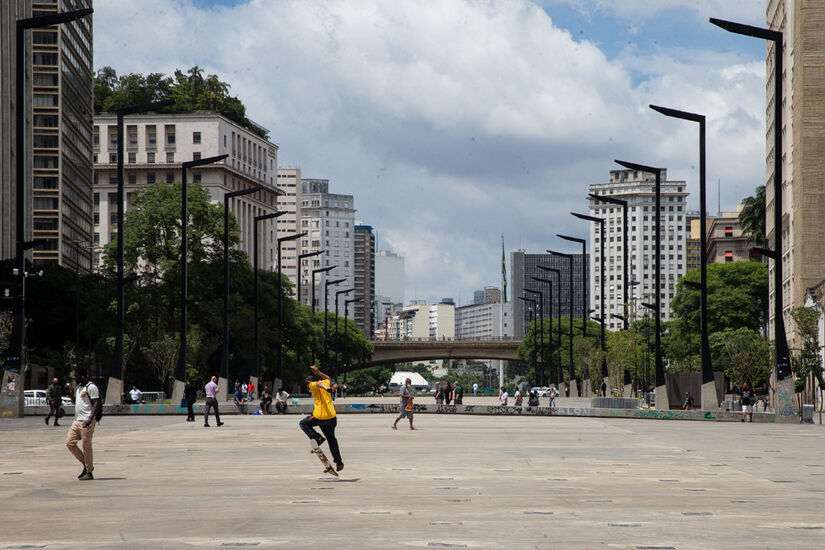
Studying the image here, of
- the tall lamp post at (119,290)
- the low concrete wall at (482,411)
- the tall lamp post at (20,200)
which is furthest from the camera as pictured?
the tall lamp post at (119,290)

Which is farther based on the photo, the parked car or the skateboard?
the parked car

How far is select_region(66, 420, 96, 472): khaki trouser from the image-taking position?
18.1 m

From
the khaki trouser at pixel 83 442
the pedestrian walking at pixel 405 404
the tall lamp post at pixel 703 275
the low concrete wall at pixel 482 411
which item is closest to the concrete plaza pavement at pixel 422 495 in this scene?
the khaki trouser at pixel 83 442

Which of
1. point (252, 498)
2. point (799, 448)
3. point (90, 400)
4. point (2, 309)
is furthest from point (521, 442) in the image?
point (2, 309)

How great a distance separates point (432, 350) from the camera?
157875mm

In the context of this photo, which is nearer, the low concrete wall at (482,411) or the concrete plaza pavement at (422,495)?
the concrete plaza pavement at (422,495)

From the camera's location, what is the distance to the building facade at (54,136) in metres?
102

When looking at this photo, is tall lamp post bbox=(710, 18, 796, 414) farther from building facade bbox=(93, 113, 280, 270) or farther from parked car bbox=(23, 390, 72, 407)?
building facade bbox=(93, 113, 280, 270)

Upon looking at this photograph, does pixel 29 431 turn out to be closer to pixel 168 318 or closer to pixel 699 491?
pixel 699 491

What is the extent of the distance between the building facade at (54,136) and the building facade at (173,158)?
2932 cm

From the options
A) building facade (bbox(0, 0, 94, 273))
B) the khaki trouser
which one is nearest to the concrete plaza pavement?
the khaki trouser

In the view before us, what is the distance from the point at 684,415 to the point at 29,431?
941 inches

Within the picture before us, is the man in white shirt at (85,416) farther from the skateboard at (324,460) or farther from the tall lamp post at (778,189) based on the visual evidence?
the tall lamp post at (778,189)

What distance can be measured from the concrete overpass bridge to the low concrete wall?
95.6 metres
